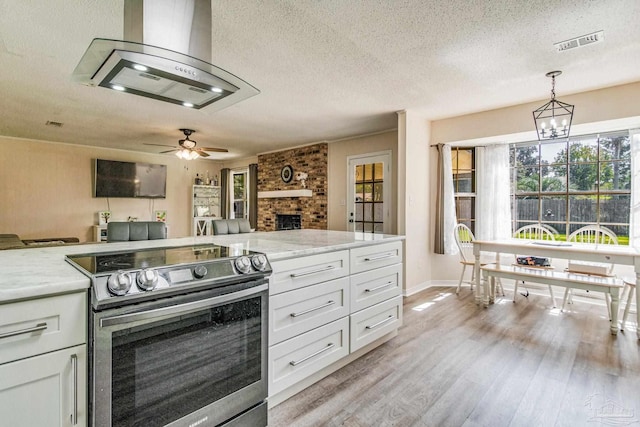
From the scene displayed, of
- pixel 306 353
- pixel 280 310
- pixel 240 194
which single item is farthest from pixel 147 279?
pixel 240 194

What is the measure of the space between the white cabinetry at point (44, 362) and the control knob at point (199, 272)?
1.24 ft

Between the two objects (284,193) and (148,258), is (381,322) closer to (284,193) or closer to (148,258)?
(148,258)

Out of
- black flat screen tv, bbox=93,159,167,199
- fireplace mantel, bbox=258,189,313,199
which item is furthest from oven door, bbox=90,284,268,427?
black flat screen tv, bbox=93,159,167,199

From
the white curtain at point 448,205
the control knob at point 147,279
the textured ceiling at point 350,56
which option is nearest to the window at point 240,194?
the textured ceiling at point 350,56

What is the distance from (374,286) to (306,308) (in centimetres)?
74

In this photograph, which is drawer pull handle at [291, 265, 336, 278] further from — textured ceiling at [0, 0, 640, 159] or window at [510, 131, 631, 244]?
window at [510, 131, 631, 244]

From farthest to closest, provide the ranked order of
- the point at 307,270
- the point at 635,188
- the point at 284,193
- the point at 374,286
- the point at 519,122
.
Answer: the point at 284,193
the point at 519,122
the point at 635,188
the point at 374,286
the point at 307,270

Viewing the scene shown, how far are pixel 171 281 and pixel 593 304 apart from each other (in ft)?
15.7

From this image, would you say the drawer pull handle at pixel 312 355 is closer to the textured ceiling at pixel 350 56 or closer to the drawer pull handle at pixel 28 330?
the drawer pull handle at pixel 28 330

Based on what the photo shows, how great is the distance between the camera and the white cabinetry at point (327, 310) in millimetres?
1810

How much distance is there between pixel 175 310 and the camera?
4.09 feet

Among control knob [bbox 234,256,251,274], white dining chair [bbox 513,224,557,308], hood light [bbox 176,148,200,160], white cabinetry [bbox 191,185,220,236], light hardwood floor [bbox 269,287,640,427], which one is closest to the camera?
control knob [bbox 234,256,251,274]

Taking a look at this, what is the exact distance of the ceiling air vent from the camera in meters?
2.29

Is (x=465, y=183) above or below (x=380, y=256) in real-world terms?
above
